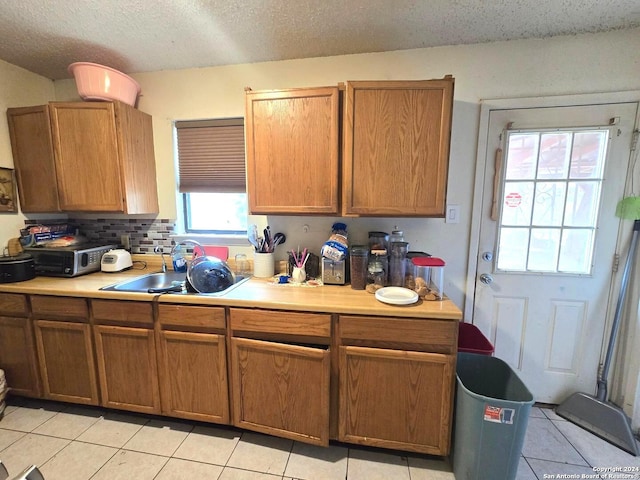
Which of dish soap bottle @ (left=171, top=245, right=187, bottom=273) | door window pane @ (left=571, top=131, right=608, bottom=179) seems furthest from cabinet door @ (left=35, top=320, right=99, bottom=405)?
door window pane @ (left=571, top=131, right=608, bottom=179)

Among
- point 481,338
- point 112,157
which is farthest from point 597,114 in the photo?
point 112,157

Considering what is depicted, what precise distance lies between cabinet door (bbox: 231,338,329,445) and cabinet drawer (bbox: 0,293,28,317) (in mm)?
1382

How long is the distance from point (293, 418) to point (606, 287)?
2.12m

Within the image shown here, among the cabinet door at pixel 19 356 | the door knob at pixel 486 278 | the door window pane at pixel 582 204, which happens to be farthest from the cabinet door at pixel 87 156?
the door window pane at pixel 582 204

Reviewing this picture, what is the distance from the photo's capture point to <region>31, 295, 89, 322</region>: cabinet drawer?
161 centimetres

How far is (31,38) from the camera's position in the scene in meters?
1.68

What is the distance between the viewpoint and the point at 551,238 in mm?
1769

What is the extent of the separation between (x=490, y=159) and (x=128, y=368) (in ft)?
8.65

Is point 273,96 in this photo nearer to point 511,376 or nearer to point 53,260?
point 53,260

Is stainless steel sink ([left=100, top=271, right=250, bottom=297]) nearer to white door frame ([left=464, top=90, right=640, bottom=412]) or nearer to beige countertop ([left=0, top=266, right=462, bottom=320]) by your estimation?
beige countertop ([left=0, top=266, right=462, bottom=320])

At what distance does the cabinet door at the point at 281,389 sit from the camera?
140cm

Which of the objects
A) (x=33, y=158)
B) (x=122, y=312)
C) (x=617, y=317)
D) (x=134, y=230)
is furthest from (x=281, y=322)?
(x=33, y=158)

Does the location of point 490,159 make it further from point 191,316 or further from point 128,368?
point 128,368

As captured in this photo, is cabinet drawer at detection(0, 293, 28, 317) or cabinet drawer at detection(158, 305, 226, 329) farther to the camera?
cabinet drawer at detection(0, 293, 28, 317)
